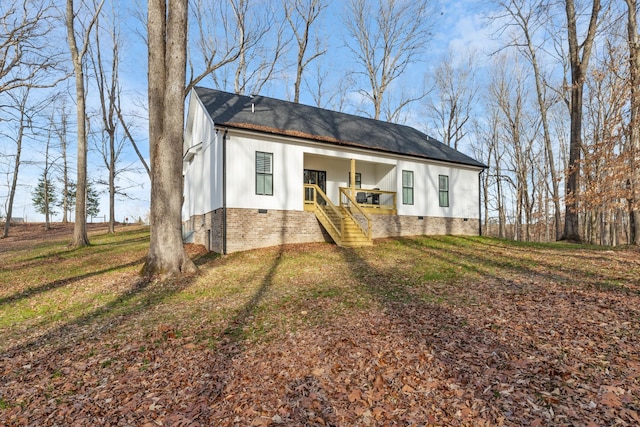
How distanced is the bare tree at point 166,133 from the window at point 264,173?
4128mm

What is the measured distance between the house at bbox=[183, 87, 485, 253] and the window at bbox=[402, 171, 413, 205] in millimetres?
48

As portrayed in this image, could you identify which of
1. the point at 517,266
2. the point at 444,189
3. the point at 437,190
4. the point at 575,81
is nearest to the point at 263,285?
the point at 517,266

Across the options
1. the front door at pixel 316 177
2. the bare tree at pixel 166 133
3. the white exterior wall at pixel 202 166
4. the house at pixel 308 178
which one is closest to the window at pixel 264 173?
the house at pixel 308 178

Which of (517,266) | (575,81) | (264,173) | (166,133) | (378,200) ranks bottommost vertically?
(517,266)

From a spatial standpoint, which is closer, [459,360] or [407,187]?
[459,360]

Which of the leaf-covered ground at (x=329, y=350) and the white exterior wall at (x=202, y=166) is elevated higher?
the white exterior wall at (x=202, y=166)

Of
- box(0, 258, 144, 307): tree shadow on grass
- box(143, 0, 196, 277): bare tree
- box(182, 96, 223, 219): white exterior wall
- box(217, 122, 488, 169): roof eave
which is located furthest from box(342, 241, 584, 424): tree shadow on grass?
box(182, 96, 223, 219): white exterior wall

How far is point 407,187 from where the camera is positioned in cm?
1572

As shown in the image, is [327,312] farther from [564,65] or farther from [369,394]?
[564,65]

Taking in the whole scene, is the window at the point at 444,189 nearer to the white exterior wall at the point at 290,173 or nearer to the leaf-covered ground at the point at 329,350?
the white exterior wall at the point at 290,173

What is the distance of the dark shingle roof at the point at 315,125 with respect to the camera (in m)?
13.0

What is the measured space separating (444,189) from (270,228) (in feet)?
31.0

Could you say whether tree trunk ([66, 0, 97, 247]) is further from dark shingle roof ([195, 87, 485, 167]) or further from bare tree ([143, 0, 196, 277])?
bare tree ([143, 0, 196, 277])

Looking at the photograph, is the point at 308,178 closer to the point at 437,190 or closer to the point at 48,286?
the point at 437,190
